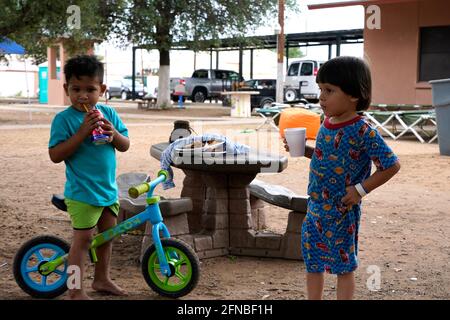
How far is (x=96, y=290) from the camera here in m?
3.93

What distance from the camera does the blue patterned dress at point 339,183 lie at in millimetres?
3029

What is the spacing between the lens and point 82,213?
11.8 ft

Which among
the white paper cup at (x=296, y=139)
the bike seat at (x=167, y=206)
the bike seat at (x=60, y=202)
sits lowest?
the bike seat at (x=167, y=206)

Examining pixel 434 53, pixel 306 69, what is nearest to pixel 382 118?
pixel 434 53

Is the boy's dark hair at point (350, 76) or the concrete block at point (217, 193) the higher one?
the boy's dark hair at point (350, 76)

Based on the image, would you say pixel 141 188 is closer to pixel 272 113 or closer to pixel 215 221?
pixel 215 221

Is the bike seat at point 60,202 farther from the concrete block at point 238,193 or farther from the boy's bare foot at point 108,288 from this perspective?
the concrete block at point 238,193

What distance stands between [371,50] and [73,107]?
1591 centimetres

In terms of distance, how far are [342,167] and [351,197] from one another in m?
0.15

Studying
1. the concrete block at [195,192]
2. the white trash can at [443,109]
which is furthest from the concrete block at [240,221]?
the white trash can at [443,109]

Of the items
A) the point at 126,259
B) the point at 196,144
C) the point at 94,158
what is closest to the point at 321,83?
the point at 94,158

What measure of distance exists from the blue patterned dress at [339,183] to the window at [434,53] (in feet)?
48.9

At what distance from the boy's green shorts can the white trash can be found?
9074 millimetres

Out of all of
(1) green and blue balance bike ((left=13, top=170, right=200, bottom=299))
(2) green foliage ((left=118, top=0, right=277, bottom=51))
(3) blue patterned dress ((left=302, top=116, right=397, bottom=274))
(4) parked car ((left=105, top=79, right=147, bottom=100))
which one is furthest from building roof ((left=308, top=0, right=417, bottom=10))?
(4) parked car ((left=105, top=79, right=147, bottom=100))
